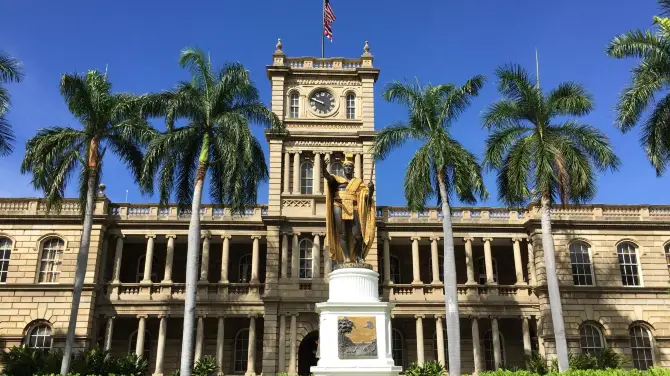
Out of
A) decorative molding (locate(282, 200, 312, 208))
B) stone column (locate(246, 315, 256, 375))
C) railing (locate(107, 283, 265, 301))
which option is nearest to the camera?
stone column (locate(246, 315, 256, 375))

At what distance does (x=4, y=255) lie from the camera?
1181 inches

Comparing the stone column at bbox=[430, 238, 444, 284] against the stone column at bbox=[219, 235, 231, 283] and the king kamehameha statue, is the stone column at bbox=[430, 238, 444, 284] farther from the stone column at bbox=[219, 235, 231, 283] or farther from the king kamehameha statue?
the king kamehameha statue

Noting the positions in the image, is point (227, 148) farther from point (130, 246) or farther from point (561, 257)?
point (561, 257)

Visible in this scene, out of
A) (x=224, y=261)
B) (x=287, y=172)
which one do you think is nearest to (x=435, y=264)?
(x=287, y=172)

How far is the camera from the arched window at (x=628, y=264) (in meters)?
31.2

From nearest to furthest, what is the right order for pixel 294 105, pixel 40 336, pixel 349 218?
pixel 349 218 → pixel 40 336 → pixel 294 105

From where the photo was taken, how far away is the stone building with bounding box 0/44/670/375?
2936 centimetres

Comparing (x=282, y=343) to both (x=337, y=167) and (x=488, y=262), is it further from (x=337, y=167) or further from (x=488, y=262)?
(x=488, y=262)

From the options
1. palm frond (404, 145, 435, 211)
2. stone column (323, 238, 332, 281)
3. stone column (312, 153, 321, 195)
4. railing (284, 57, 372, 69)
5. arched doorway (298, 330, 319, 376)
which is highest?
railing (284, 57, 372, 69)

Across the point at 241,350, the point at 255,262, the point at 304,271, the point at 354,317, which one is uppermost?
the point at 255,262

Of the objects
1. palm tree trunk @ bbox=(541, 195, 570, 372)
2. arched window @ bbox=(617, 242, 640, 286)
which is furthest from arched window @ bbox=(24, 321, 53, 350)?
arched window @ bbox=(617, 242, 640, 286)

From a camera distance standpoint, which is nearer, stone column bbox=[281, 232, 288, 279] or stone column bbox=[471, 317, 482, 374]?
stone column bbox=[471, 317, 482, 374]

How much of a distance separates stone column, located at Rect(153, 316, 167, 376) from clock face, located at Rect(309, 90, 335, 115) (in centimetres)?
1358

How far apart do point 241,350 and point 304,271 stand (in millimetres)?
5792
